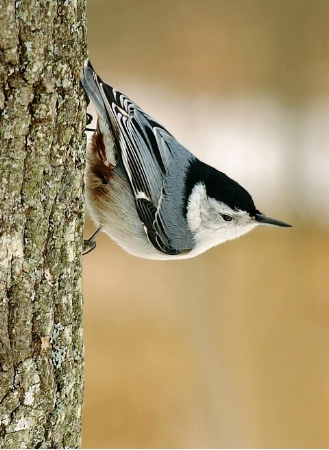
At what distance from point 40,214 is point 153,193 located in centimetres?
57

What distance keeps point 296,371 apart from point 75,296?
1995mm

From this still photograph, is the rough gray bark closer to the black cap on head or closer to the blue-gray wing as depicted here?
the blue-gray wing

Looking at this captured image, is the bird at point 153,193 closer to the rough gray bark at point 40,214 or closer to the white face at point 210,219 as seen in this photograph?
the white face at point 210,219

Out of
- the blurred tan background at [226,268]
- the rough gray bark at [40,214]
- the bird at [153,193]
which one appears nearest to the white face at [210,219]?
the bird at [153,193]

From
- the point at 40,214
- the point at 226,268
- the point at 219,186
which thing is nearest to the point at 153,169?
the point at 219,186

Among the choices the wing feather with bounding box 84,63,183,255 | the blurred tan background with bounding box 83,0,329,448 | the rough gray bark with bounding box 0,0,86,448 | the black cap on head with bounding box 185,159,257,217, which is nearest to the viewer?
the rough gray bark with bounding box 0,0,86,448

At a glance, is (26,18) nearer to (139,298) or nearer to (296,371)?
(139,298)

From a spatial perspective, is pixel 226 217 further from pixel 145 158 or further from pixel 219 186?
pixel 145 158

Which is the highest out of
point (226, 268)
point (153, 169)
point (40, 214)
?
point (153, 169)

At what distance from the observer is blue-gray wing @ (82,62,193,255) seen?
165 centimetres

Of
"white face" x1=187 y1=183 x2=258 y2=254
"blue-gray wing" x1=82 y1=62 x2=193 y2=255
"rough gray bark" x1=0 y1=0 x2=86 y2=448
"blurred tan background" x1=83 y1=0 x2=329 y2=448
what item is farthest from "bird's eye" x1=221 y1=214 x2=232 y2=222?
"blurred tan background" x1=83 y1=0 x2=329 y2=448

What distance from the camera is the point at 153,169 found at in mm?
1725

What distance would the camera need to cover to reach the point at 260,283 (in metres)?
3.21

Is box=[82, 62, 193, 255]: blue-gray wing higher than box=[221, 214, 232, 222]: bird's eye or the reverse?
higher
